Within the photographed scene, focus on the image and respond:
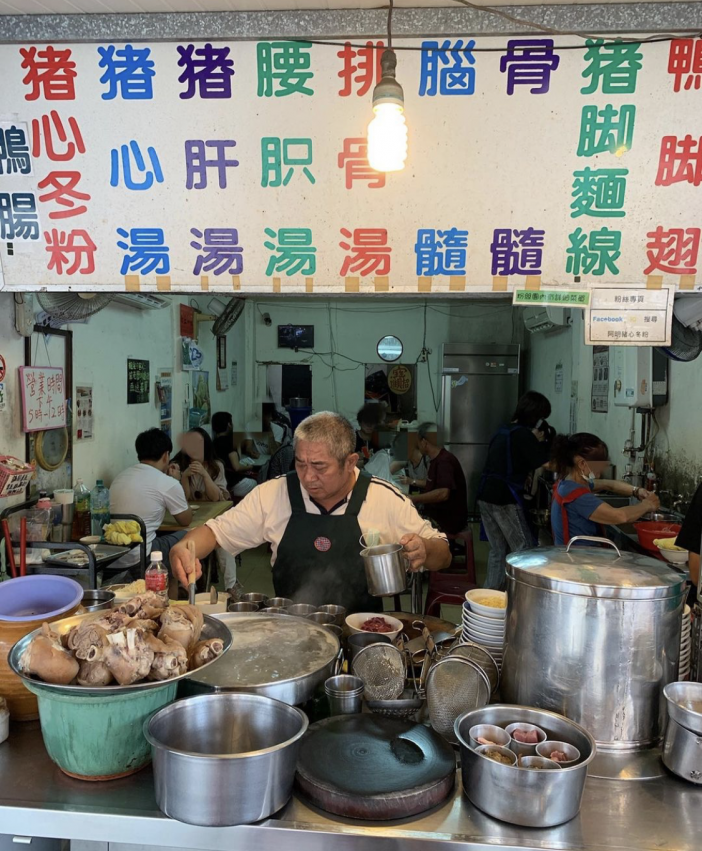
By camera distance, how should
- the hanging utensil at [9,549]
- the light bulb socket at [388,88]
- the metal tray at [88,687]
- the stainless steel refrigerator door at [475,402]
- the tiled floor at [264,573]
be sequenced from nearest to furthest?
the metal tray at [88,687] → the light bulb socket at [388,88] → the hanging utensil at [9,549] → the tiled floor at [264,573] → the stainless steel refrigerator door at [475,402]

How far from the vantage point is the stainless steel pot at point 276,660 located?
63.7 inches

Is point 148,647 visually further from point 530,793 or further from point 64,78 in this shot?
point 64,78

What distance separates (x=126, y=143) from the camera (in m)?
2.41

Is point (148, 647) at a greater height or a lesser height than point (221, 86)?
lesser

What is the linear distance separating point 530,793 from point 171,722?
807 millimetres

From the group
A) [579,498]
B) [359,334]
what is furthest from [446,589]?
[359,334]

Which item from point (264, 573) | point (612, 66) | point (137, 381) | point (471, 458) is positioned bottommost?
point (264, 573)

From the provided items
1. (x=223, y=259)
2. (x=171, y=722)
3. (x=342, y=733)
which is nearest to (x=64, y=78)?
(x=223, y=259)

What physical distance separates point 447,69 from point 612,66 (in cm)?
57

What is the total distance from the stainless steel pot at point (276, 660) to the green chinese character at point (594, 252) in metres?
1.57

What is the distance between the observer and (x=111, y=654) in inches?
57.0

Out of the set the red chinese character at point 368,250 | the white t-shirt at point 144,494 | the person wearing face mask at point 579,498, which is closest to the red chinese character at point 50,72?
the red chinese character at point 368,250

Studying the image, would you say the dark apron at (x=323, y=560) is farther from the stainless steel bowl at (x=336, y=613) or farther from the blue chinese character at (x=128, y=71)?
the blue chinese character at (x=128, y=71)

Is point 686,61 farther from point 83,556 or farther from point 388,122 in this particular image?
point 83,556
